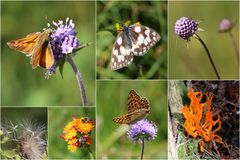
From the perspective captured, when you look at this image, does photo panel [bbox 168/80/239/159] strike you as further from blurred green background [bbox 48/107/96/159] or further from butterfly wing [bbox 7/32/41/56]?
butterfly wing [bbox 7/32/41/56]

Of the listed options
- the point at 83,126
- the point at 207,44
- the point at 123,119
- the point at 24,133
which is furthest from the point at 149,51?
the point at 24,133

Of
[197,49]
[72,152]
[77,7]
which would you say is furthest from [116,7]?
[72,152]

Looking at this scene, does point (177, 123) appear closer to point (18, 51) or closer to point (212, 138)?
point (212, 138)

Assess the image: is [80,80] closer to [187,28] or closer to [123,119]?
[123,119]

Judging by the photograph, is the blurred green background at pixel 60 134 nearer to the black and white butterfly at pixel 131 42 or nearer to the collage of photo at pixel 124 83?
the collage of photo at pixel 124 83

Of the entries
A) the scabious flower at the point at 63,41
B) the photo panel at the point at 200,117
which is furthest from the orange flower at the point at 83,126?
the photo panel at the point at 200,117
